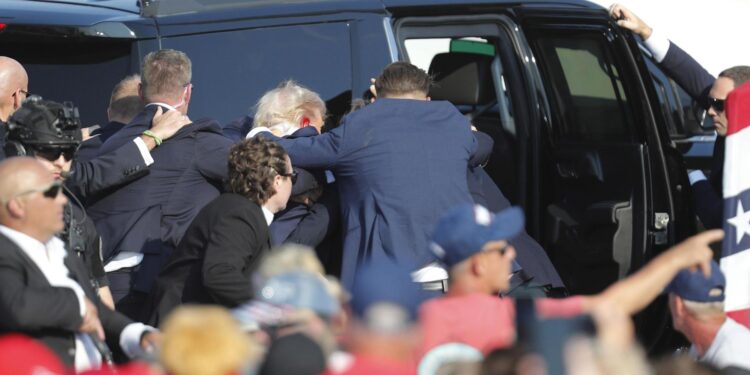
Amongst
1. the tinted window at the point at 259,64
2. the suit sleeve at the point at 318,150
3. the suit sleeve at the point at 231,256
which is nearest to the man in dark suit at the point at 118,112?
the tinted window at the point at 259,64

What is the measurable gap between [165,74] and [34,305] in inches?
68.8

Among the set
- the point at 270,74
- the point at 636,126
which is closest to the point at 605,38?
the point at 636,126

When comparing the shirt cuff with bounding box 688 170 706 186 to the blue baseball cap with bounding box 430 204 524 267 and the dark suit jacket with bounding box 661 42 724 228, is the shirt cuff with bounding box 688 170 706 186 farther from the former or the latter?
the blue baseball cap with bounding box 430 204 524 267

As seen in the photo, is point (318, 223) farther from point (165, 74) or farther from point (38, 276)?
point (38, 276)

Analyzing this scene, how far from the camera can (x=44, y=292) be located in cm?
482

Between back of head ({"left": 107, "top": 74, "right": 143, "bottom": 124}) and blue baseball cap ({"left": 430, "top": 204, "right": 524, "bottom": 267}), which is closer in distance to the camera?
blue baseball cap ({"left": 430, "top": 204, "right": 524, "bottom": 267})

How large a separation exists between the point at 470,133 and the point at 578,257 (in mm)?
959

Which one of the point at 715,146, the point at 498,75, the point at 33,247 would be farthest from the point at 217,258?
the point at 715,146

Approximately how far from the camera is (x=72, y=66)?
21.5ft

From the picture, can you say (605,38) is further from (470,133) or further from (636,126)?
(470,133)

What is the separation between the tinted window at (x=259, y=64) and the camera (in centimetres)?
670

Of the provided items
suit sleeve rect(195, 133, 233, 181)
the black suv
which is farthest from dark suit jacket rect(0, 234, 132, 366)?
the black suv

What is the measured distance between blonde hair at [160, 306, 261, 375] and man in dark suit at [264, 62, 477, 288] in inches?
101

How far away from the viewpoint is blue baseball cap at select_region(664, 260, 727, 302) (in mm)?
4852
